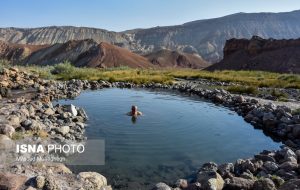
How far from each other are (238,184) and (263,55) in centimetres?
8108

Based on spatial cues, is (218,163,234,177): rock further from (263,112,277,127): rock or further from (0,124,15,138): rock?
(263,112,277,127): rock

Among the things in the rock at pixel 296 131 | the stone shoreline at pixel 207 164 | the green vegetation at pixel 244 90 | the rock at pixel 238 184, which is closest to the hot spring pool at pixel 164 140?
the stone shoreline at pixel 207 164

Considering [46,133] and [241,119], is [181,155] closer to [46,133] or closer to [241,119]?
[46,133]

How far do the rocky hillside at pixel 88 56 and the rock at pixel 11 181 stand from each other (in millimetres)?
94138

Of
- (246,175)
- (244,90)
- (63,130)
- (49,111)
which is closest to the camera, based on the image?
(246,175)

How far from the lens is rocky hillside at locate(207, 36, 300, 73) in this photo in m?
77.1

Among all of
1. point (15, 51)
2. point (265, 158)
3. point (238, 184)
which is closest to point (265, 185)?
point (238, 184)

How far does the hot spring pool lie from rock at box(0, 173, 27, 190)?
2.66m

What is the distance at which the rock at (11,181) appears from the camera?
310 inches

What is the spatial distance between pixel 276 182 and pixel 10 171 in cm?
625

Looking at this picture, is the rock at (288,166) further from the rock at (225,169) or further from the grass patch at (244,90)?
the grass patch at (244,90)

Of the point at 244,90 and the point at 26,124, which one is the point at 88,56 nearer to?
the point at 244,90

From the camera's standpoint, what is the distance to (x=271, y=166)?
34.3ft

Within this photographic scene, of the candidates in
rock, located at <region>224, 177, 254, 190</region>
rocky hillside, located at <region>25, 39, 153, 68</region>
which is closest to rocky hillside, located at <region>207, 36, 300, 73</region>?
rocky hillside, located at <region>25, 39, 153, 68</region>
